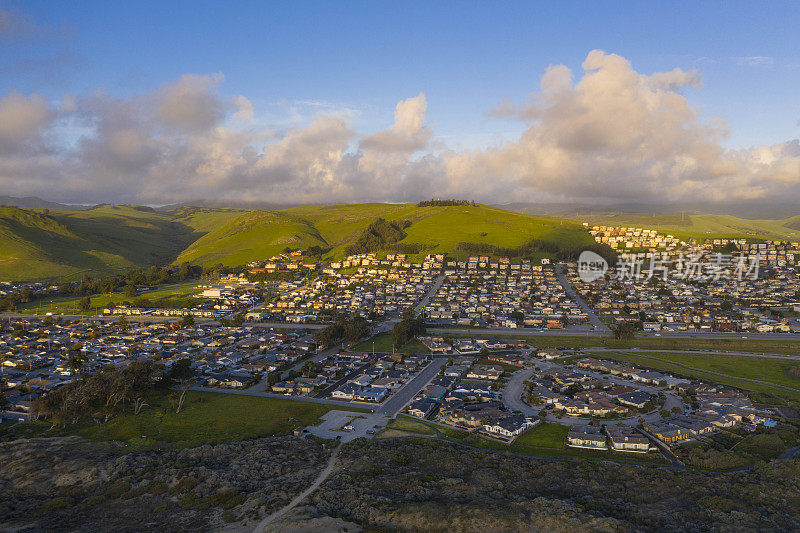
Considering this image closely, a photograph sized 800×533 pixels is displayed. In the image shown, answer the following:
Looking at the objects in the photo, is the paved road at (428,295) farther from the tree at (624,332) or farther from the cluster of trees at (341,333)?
the tree at (624,332)

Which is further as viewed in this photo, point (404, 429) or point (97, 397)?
point (97, 397)

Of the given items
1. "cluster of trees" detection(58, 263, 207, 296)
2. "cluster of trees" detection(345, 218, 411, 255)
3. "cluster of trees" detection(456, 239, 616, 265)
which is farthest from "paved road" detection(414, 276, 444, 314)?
"cluster of trees" detection(58, 263, 207, 296)

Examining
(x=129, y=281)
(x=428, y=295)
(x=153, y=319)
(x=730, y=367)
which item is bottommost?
(x=153, y=319)

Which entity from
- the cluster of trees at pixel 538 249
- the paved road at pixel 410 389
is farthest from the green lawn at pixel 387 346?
the cluster of trees at pixel 538 249

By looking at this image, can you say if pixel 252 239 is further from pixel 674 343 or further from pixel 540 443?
pixel 540 443

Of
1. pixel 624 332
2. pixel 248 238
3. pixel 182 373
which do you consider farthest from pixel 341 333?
pixel 248 238
